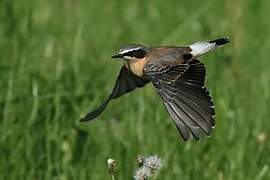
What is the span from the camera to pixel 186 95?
13.7 feet

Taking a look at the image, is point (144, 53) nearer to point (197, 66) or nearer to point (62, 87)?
point (197, 66)

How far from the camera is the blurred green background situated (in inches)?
220

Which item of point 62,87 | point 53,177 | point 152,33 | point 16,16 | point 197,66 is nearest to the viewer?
point 197,66

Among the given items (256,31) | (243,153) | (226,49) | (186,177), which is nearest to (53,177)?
(186,177)

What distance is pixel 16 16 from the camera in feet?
23.3

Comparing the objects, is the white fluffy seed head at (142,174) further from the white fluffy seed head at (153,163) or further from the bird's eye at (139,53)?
the bird's eye at (139,53)

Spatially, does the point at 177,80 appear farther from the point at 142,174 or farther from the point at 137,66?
the point at 142,174

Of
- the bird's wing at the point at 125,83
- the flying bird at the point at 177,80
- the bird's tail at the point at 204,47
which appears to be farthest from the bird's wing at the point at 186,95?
the bird's wing at the point at 125,83

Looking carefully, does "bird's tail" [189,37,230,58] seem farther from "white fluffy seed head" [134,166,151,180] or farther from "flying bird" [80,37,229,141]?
"white fluffy seed head" [134,166,151,180]

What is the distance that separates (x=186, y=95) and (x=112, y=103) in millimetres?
2539

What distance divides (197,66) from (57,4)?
178 inches

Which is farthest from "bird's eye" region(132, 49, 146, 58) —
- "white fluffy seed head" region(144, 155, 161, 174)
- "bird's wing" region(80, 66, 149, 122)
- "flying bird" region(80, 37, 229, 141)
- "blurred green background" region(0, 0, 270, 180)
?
"blurred green background" region(0, 0, 270, 180)

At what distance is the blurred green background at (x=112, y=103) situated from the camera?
5.59 meters

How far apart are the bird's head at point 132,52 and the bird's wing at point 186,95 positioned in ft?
0.31
